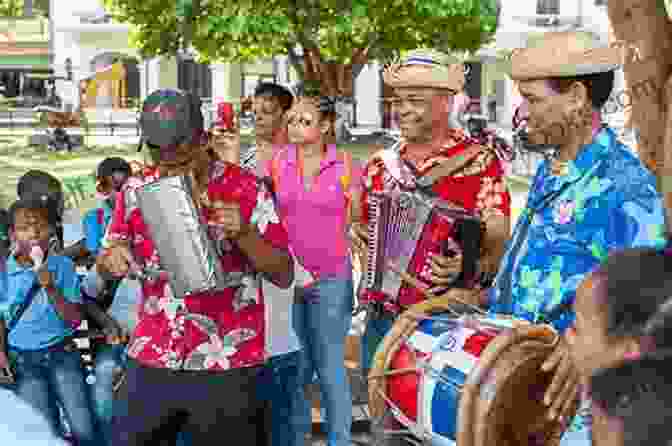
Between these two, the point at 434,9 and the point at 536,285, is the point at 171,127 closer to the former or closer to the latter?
the point at 536,285

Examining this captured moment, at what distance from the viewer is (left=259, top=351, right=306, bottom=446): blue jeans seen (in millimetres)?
3887

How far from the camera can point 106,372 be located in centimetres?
440

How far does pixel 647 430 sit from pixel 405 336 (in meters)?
1.71

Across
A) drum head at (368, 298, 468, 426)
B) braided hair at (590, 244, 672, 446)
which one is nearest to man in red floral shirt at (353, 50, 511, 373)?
drum head at (368, 298, 468, 426)

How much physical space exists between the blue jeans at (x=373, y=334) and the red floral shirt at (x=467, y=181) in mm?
486

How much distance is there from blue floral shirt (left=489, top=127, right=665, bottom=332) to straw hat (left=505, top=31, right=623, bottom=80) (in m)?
0.19

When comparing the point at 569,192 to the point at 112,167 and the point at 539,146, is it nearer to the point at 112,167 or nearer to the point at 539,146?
the point at 539,146

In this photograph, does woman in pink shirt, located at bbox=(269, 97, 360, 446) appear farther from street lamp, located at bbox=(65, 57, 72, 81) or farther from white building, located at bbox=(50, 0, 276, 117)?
street lamp, located at bbox=(65, 57, 72, 81)

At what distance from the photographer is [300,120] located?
4695mm

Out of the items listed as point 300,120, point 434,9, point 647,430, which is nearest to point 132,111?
point 434,9

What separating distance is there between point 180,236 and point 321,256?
71.0 inches

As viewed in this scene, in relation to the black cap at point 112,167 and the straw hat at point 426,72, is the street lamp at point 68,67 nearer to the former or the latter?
the black cap at point 112,167

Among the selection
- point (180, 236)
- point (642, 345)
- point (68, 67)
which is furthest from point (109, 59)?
point (642, 345)

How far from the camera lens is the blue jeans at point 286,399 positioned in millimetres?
3887
